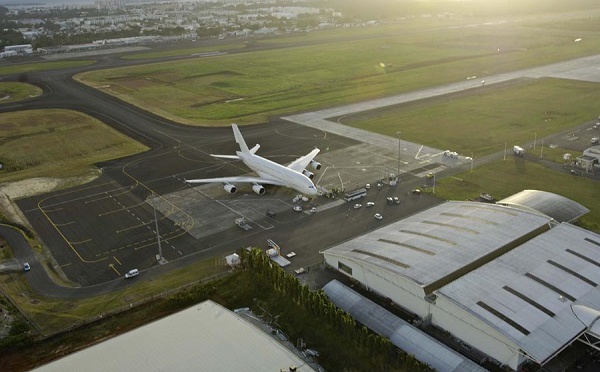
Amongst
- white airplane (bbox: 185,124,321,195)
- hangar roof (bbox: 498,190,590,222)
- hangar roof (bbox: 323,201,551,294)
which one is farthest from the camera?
white airplane (bbox: 185,124,321,195)

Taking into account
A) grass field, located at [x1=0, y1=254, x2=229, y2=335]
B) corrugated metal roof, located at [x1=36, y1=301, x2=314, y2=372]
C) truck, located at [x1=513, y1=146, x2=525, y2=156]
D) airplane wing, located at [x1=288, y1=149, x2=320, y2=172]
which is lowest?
grass field, located at [x1=0, y1=254, x2=229, y2=335]

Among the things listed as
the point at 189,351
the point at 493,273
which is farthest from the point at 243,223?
the point at 493,273

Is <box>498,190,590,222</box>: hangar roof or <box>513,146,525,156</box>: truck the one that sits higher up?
<box>498,190,590,222</box>: hangar roof

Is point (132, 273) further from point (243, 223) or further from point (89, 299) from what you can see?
point (243, 223)

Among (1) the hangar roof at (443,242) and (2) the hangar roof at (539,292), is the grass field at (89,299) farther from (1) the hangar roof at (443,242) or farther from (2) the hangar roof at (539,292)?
(2) the hangar roof at (539,292)

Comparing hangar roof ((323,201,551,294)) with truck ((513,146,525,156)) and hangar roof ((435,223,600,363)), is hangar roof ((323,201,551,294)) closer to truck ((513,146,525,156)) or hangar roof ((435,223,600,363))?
hangar roof ((435,223,600,363))

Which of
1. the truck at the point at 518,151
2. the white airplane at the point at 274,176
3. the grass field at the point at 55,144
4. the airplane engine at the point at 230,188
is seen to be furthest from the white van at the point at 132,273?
the truck at the point at 518,151

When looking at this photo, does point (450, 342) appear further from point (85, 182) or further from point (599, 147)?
point (85, 182)

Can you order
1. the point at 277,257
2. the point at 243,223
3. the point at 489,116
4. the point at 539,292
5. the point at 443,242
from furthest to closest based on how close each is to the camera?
1. the point at 489,116
2. the point at 243,223
3. the point at 277,257
4. the point at 443,242
5. the point at 539,292

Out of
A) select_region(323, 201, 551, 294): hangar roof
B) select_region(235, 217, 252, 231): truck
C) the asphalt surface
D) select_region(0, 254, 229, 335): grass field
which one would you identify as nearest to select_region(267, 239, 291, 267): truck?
the asphalt surface
